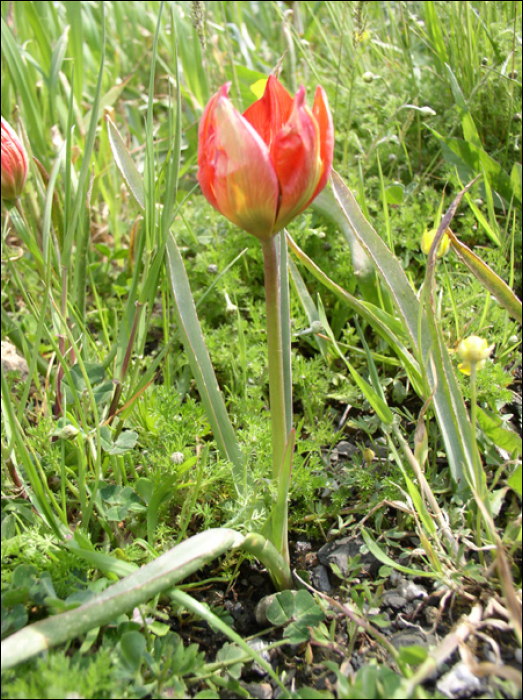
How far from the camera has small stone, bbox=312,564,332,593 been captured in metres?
1.21

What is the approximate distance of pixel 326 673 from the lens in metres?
1.04

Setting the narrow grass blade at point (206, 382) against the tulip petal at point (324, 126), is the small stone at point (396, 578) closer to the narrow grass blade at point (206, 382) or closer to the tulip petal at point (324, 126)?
the narrow grass blade at point (206, 382)

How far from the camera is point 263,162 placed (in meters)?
0.87

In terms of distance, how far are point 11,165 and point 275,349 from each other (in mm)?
665

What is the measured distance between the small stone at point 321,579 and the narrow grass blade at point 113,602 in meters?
0.36

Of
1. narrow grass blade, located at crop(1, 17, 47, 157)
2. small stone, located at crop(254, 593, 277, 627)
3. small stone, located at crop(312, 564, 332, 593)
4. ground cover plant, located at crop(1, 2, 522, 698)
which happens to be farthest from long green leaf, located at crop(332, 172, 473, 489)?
narrow grass blade, located at crop(1, 17, 47, 157)

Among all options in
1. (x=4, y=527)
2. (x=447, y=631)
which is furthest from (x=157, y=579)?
(x=447, y=631)

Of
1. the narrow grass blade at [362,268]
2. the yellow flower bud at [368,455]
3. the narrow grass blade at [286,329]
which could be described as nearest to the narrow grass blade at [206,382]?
the narrow grass blade at [286,329]

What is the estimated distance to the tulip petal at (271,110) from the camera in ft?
3.24

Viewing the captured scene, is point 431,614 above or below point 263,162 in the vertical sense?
below

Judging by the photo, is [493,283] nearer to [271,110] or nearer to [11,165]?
[271,110]

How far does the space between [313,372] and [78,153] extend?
1.22 meters

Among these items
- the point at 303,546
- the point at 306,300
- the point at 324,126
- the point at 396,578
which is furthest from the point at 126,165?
the point at 396,578

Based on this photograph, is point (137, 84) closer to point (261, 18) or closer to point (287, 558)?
point (261, 18)
